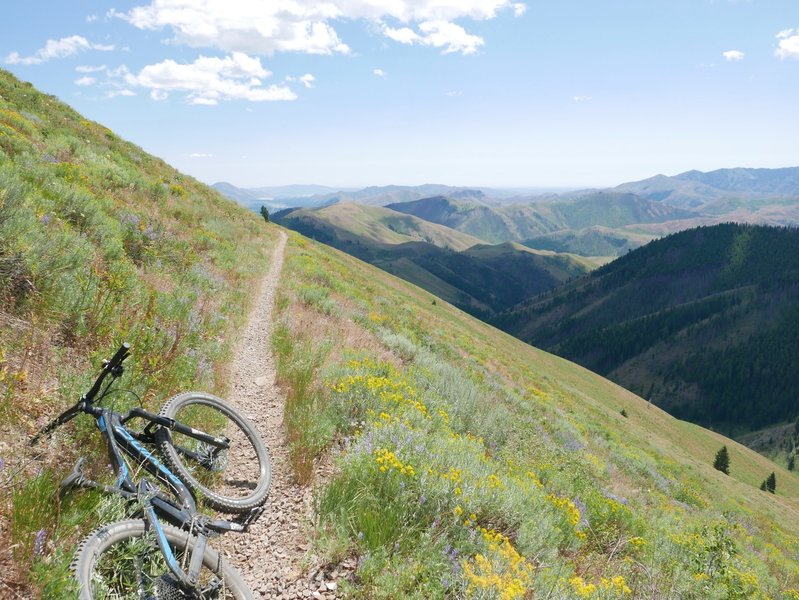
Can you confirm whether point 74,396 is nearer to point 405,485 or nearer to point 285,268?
point 405,485

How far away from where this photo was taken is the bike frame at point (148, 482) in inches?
131

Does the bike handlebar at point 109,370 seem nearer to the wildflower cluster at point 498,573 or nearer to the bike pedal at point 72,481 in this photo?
the bike pedal at point 72,481

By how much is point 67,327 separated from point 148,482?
3621 millimetres

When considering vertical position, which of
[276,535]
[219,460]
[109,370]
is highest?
[109,370]

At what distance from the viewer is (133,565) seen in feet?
10.6

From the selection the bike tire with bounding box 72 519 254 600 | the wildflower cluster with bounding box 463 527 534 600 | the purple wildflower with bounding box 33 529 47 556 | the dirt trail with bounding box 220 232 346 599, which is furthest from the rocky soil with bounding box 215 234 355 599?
the purple wildflower with bounding box 33 529 47 556

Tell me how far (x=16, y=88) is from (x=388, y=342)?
28132 millimetres

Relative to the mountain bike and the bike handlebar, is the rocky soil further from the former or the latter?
the bike handlebar

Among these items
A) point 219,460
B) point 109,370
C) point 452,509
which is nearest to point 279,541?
point 219,460

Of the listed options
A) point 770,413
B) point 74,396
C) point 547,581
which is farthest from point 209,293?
point 770,413

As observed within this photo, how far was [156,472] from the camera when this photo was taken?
169 inches

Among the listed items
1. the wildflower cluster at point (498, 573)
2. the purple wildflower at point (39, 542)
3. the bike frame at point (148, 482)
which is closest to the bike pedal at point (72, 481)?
the bike frame at point (148, 482)

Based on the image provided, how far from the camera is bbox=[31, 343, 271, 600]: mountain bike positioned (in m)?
3.13

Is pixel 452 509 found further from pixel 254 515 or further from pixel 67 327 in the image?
pixel 67 327
